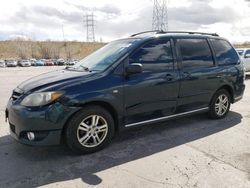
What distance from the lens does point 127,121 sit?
426cm

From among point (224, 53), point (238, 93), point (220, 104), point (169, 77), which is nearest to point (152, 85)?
point (169, 77)

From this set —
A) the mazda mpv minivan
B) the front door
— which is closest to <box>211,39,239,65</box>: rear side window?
the mazda mpv minivan

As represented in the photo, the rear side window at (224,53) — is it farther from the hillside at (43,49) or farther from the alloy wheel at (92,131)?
the hillside at (43,49)

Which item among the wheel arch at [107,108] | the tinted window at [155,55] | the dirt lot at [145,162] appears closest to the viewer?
the dirt lot at [145,162]

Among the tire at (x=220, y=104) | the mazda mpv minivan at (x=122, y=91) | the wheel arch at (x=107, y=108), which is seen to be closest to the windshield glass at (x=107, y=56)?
the mazda mpv minivan at (x=122, y=91)

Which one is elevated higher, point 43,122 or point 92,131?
point 43,122

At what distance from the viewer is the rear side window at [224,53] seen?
553cm

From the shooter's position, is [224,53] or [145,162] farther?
[224,53]

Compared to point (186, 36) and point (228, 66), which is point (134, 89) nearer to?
point (186, 36)

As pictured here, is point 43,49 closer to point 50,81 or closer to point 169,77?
point 169,77

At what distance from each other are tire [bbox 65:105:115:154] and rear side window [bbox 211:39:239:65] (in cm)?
286

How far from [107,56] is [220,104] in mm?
2758

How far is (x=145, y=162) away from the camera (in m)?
3.69

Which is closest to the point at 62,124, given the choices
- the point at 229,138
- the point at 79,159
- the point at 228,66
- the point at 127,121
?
the point at 79,159
